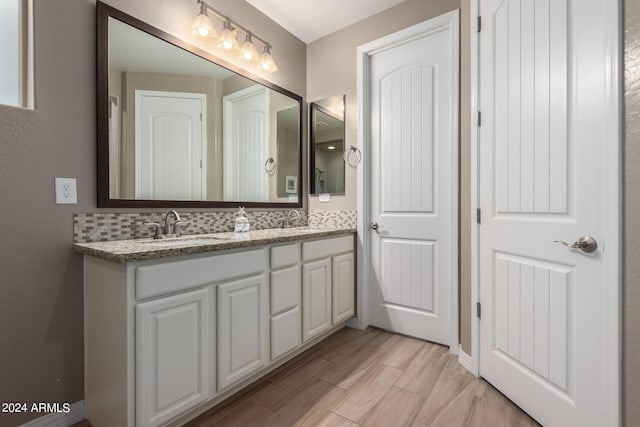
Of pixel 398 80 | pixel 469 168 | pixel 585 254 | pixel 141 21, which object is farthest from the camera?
pixel 398 80

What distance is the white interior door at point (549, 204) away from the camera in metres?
1.15

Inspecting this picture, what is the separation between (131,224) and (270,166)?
3.89ft

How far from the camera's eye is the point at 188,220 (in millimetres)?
1906

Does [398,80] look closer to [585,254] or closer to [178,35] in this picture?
[178,35]

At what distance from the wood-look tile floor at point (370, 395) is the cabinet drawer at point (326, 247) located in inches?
27.7

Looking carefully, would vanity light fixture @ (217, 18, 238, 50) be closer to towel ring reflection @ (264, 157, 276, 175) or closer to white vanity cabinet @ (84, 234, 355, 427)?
towel ring reflection @ (264, 157, 276, 175)

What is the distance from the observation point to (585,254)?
1.21 metres

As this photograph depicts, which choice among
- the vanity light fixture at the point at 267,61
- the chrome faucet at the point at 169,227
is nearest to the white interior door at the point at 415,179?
the vanity light fixture at the point at 267,61

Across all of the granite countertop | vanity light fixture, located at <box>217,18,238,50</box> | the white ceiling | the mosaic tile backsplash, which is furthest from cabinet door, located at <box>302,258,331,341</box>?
the white ceiling

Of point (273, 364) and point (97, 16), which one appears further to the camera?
point (273, 364)

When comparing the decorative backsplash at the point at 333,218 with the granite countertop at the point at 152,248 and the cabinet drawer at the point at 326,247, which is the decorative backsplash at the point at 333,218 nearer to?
the cabinet drawer at the point at 326,247

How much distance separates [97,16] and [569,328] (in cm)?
264

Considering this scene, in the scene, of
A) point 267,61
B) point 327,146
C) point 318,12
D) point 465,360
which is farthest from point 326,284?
point 318,12

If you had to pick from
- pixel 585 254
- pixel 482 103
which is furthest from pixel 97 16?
pixel 585 254
